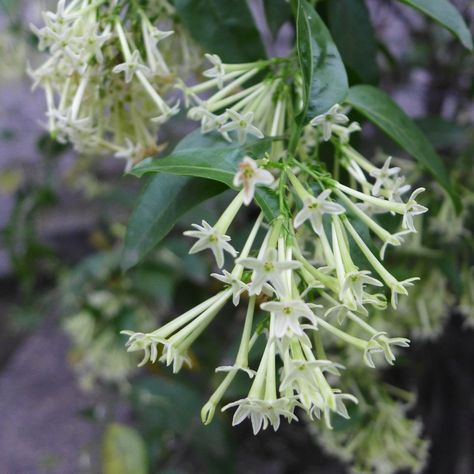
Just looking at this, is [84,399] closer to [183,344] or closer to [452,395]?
[452,395]

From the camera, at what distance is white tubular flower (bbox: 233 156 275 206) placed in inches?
13.6

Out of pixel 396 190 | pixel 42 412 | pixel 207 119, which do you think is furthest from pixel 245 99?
pixel 42 412

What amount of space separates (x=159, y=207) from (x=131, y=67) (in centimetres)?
13

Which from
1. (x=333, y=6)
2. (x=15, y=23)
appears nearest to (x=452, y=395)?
(x=333, y=6)

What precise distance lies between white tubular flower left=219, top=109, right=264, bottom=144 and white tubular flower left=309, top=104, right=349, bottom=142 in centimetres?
4

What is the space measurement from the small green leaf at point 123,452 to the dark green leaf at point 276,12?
72cm

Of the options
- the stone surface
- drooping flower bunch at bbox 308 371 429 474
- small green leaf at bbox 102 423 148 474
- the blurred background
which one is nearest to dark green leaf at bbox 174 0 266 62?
the blurred background

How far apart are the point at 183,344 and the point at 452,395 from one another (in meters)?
0.85

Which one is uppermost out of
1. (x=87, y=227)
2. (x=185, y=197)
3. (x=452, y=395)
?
(x=185, y=197)

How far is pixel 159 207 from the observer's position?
1.56 feet

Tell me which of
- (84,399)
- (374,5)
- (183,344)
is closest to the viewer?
(183,344)

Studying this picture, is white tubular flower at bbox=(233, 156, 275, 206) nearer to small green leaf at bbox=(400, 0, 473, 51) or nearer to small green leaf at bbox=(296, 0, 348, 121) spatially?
small green leaf at bbox=(296, 0, 348, 121)

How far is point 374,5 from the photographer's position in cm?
125

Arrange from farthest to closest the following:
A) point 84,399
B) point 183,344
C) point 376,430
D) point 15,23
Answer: point 84,399 → point 15,23 → point 376,430 → point 183,344
